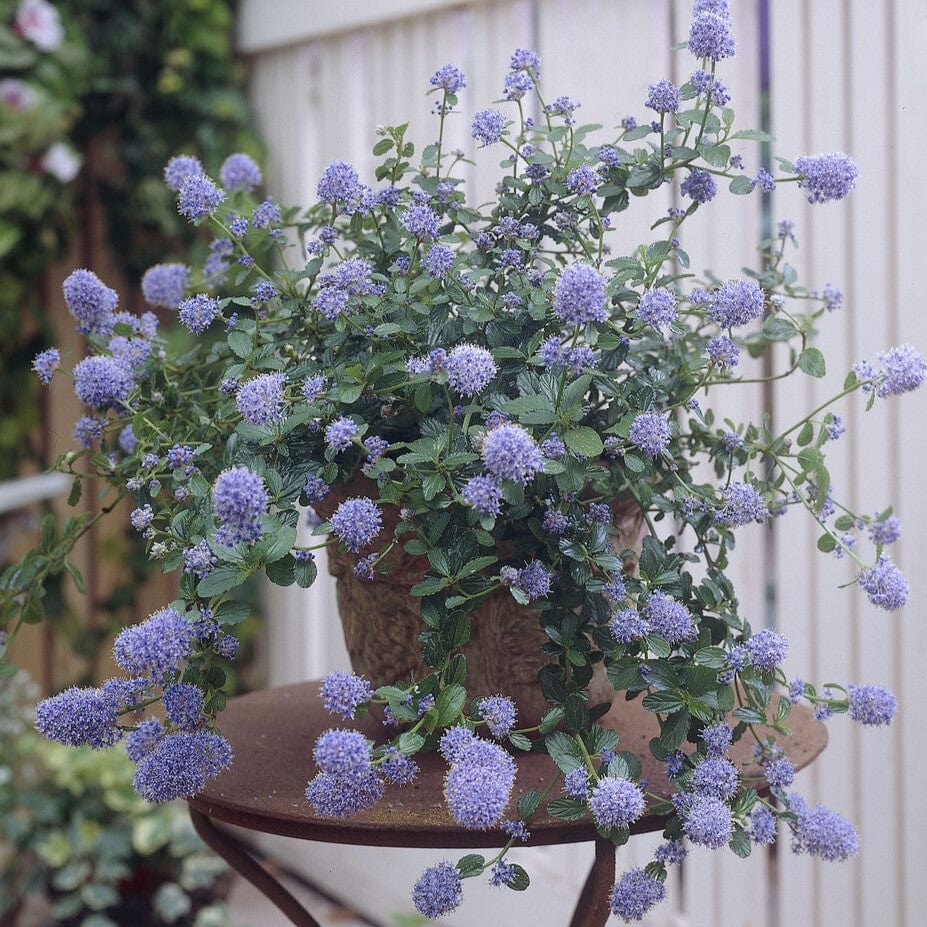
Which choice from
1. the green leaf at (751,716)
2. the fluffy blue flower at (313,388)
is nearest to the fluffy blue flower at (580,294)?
the fluffy blue flower at (313,388)

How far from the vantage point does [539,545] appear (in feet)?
2.83

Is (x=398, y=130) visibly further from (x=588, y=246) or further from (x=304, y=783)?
(x=304, y=783)

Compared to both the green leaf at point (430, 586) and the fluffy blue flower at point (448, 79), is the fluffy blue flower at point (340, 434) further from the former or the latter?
the fluffy blue flower at point (448, 79)

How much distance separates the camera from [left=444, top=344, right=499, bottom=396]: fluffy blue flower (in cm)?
78

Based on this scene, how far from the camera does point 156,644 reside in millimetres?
727

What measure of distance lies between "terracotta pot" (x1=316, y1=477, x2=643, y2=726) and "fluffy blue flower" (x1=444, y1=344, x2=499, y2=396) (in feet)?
0.56

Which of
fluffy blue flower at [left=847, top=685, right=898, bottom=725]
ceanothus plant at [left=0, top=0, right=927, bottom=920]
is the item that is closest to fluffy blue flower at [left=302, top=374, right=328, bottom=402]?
ceanothus plant at [left=0, top=0, right=927, bottom=920]

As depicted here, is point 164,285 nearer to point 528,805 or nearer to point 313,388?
point 313,388

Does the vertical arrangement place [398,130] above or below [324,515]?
above

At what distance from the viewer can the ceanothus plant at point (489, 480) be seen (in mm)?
752

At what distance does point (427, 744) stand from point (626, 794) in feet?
0.50

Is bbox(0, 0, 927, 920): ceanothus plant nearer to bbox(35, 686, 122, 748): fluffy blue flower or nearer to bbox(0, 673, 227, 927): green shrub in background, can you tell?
bbox(35, 686, 122, 748): fluffy blue flower

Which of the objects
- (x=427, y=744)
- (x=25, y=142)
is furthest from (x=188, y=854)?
(x=427, y=744)

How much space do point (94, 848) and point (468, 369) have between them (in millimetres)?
1893
